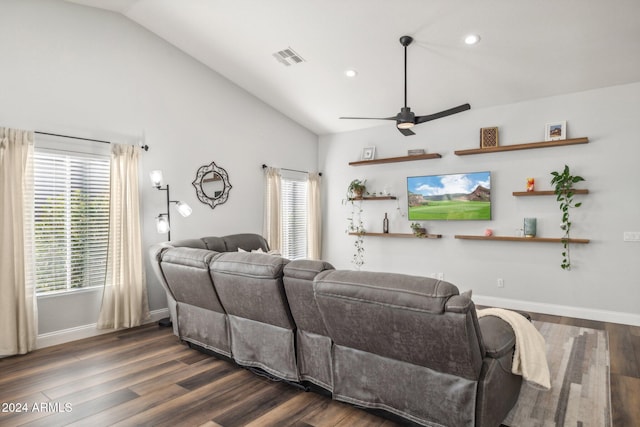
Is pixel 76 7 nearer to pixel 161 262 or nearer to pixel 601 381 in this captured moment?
pixel 161 262

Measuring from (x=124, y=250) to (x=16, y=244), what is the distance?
1016 millimetres

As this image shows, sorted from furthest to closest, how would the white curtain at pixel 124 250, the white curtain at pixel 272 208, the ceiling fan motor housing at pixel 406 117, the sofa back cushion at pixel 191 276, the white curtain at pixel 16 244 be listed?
1. the white curtain at pixel 272 208
2. the white curtain at pixel 124 250
3. the ceiling fan motor housing at pixel 406 117
4. the white curtain at pixel 16 244
5. the sofa back cushion at pixel 191 276

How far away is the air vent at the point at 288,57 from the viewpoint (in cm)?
480

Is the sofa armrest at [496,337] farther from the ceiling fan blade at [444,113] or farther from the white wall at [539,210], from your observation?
the white wall at [539,210]

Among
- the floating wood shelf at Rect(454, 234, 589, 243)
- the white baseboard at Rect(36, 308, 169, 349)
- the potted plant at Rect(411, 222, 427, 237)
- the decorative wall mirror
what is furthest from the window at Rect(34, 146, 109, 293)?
the floating wood shelf at Rect(454, 234, 589, 243)

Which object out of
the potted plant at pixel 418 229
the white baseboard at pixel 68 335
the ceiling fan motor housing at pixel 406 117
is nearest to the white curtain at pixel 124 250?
the white baseboard at pixel 68 335

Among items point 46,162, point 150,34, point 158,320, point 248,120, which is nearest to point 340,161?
point 248,120

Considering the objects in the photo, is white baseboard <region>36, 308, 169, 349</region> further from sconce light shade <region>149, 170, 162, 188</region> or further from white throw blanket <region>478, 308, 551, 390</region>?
white throw blanket <region>478, 308, 551, 390</region>

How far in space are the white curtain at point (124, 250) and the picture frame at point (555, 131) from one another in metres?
5.37

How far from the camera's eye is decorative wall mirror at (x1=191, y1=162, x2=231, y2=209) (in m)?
5.39

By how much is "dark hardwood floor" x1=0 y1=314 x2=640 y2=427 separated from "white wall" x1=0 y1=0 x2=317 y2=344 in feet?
2.84

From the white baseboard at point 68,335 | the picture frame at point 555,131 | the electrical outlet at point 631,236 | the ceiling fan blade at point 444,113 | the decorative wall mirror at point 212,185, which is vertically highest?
the picture frame at point 555,131

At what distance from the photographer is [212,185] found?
557 cm

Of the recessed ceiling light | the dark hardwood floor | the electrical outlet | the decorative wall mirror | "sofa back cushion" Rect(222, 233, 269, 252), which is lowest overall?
the dark hardwood floor
